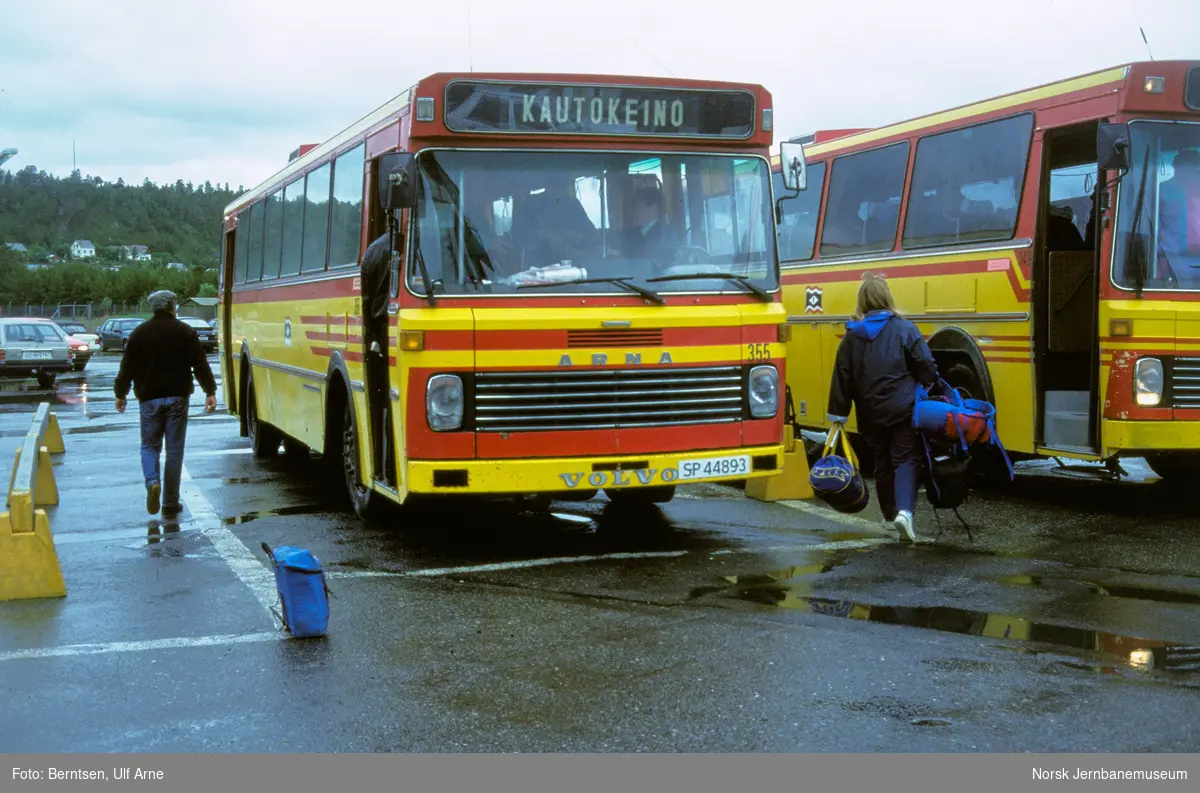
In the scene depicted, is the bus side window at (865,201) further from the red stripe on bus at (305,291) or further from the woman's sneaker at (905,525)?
the red stripe on bus at (305,291)

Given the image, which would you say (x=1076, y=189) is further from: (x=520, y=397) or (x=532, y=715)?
(x=532, y=715)

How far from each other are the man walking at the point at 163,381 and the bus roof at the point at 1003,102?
251 inches

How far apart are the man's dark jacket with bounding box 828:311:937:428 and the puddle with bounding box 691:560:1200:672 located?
5.00ft

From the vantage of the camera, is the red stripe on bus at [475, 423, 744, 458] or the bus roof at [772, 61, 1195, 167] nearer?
the red stripe on bus at [475, 423, 744, 458]

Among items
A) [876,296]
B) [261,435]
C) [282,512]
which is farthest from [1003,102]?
[261,435]

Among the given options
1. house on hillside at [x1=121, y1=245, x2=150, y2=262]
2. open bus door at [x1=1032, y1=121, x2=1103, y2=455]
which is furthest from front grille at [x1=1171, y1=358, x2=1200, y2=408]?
house on hillside at [x1=121, y1=245, x2=150, y2=262]

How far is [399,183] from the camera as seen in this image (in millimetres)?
8953

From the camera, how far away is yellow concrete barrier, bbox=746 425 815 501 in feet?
40.1

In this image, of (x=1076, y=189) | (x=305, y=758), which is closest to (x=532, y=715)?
(x=305, y=758)

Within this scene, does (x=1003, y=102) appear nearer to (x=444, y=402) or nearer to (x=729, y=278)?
(x=729, y=278)

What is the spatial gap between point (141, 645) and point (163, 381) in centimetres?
529

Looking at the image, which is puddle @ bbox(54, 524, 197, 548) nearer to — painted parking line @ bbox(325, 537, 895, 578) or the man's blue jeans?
the man's blue jeans

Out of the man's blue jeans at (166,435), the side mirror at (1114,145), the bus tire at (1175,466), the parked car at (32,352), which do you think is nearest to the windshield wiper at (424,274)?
the man's blue jeans at (166,435)

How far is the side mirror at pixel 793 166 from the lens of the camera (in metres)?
10.4
